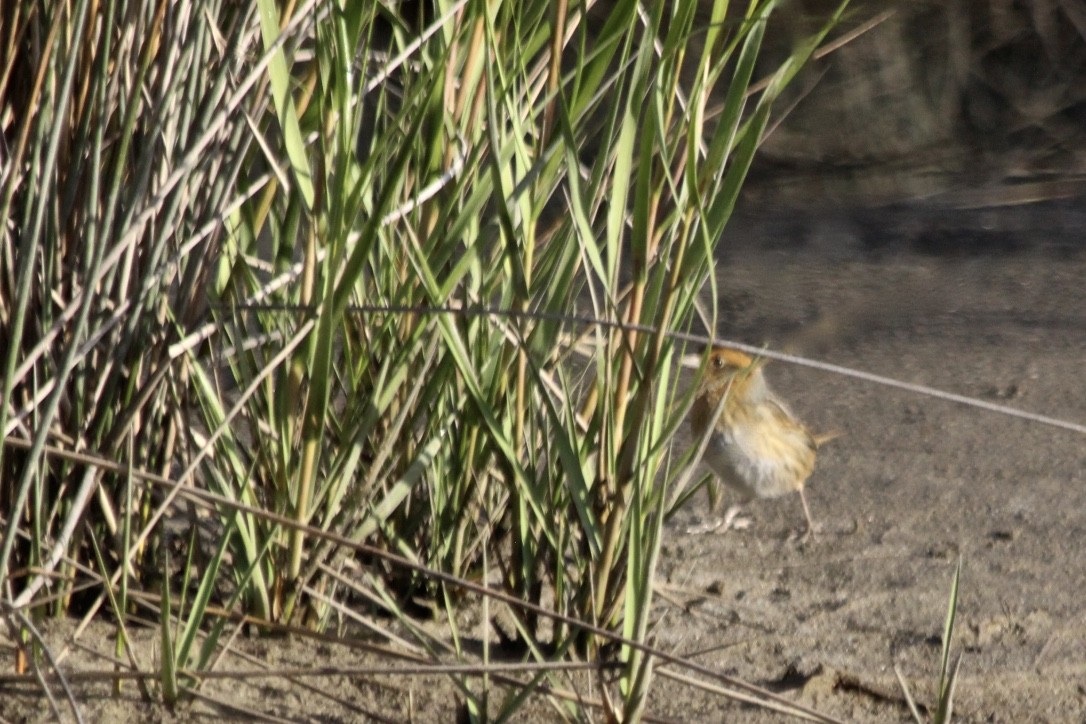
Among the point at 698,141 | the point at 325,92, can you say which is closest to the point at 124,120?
the point at 325,92

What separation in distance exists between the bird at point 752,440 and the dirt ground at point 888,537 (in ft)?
0.25

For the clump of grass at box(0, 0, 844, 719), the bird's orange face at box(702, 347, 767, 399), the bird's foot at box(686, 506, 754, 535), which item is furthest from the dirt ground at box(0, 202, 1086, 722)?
the bird's orange face at box(702, 347, 767, 399)

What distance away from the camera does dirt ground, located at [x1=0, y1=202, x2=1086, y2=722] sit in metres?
2.26

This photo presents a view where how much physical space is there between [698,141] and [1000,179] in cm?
541

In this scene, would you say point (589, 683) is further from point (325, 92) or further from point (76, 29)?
point (76, 29)

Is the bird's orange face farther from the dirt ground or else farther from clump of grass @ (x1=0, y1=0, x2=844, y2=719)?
clump of grass @ (x1=0, y1=0, x2=844, y2=719)

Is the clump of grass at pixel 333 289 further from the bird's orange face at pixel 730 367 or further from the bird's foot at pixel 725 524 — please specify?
the bird's orange face at pixel 730 367

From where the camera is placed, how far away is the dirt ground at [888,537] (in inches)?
88.9

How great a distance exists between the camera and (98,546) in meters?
2.20

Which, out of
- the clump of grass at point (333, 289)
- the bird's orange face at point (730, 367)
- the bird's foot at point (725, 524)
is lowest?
the bird's foot at point (725, 524)

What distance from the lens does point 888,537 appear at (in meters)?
3.38

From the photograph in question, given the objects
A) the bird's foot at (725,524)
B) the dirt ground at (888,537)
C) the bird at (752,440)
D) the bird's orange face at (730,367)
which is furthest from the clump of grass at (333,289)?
the bird's orange face at (730,367)

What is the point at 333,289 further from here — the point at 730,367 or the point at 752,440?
the point at 730,367

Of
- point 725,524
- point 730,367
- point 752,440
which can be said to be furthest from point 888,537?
point 730,367
